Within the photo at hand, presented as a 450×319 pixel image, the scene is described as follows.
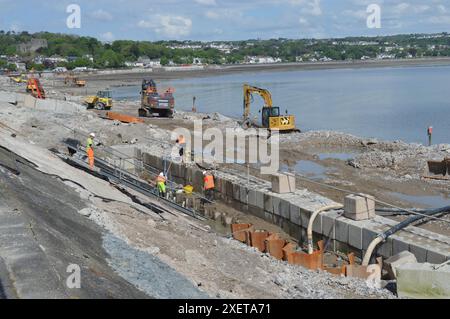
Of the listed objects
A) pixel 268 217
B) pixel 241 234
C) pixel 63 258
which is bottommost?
pixel 268 217

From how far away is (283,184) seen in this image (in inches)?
711

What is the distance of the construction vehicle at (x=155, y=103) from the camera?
4138 centimetres

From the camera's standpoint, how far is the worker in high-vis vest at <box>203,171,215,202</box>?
67.5 ft

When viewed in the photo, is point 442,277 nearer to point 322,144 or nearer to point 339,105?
point 322,144

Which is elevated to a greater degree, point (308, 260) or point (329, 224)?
point (329, 224)

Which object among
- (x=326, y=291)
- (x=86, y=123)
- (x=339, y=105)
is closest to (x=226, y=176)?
(x=326, y=291)

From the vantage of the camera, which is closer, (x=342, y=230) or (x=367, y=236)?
(x=367, y=236)

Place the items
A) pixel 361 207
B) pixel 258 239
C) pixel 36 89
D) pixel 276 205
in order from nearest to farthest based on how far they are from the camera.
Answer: pixel 361 207 → pixel 258 239 → pixel 276 205 → pixel 36 89

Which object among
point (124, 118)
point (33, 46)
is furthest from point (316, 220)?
point (33, 46)

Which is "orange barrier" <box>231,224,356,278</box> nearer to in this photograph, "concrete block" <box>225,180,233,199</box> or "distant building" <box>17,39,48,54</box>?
"concrete block" <box>225,180,233,199</box>

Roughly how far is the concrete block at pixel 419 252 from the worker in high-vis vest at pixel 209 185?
9.03 m

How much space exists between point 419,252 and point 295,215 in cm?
463

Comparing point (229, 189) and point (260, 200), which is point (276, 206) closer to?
point (260, 200)

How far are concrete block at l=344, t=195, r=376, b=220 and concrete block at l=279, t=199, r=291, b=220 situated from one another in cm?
255
